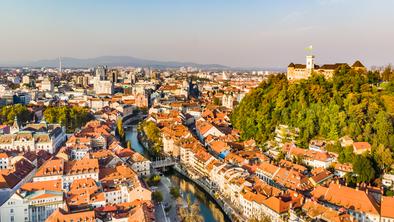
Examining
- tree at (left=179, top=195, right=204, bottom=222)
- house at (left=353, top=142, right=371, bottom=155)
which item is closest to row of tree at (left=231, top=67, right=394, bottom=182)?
house at (left=353, top=142, right=371, bottom=155)

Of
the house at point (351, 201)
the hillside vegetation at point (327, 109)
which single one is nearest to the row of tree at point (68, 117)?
the hillside vegetation at point (327, 109)

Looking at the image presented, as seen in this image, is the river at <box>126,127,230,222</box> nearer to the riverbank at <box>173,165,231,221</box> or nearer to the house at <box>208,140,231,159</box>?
the riverbank at <box>173,165,231,221</box>

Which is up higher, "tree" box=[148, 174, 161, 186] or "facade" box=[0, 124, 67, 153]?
"facade" box=[0, 124, 67, 153]

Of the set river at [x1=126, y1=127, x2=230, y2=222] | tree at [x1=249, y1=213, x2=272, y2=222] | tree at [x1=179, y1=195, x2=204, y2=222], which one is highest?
tree at [x1=249, y1=213, x2=272, y2=222]

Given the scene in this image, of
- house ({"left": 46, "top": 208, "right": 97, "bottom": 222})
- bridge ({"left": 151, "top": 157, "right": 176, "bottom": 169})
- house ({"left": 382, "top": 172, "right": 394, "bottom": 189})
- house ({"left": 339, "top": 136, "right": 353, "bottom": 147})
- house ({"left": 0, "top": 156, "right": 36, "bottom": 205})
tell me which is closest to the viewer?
house ({"left": 46, "top": 208, "right": 97, "bottom": 222})

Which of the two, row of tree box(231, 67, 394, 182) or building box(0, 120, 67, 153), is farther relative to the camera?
building box(0, 120, 67, 153)

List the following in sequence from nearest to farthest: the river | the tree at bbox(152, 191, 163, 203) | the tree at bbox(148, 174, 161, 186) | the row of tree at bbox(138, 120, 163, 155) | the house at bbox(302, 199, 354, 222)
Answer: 1. the house at bbox(302, 199, 354, 222)
2. the tree at bbox(152, 191, 163, 203)
3. the river
4. the tree at bbox(148, 174, 161, 186)
5. the row of tree at bbox(138, 120, 163, 155)
